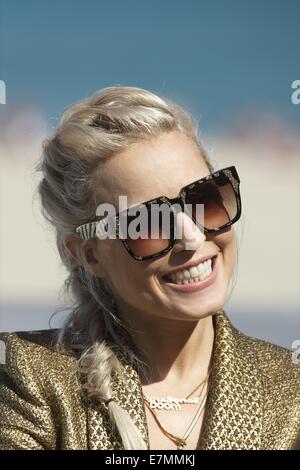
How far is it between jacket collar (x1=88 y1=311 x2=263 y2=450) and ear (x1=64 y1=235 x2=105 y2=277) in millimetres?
248

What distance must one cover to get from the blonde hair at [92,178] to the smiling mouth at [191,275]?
259 millimetres

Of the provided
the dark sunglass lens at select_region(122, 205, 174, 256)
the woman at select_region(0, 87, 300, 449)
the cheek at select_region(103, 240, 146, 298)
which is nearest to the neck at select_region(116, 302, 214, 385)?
the woman at select_region(0, 87, 300, 449)

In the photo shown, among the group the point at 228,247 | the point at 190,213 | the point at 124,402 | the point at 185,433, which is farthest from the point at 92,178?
the point at 185,433

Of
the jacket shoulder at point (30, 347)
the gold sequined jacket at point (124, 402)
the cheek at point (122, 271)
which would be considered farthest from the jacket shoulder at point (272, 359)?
the jacket shoulder at point (30, 347)

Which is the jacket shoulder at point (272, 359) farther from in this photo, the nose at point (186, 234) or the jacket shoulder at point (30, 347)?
the jacket shoulder at point (30, 347)

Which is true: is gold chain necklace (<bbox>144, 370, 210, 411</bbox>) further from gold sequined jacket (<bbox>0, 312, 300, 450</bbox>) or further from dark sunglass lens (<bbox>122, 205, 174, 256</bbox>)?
dark sunglass lens (<bbox>122, 205, 174, 256</bbox>)

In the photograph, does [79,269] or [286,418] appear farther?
[79,269]

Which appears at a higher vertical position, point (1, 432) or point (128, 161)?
point (128, 161)

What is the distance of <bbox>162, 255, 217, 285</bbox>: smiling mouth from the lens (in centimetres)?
238

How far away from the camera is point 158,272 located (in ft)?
7.86

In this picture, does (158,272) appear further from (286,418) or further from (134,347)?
(286,418)

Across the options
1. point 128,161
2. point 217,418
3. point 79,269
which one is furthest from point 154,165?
point 217,418

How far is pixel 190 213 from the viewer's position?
2.41m
